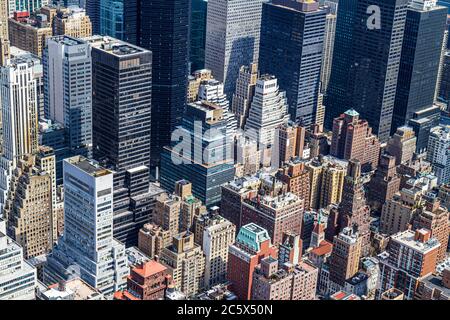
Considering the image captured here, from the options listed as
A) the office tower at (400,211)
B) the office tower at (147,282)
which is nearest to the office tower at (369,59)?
the office tower at (400,211)

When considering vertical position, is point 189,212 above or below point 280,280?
below

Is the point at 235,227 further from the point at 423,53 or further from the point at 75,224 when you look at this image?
the point at 423,53

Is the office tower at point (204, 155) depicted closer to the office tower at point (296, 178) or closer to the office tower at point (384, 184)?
the office tower at point (296, 178)

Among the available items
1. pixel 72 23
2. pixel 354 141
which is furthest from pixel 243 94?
pixel 72 23

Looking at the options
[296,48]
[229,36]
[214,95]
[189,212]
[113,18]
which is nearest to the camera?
[189,212]

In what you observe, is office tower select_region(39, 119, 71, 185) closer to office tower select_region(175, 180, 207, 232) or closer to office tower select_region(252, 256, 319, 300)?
office tower select_region(175, 180, 207, 232)

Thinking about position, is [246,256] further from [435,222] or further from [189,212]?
[435,222]

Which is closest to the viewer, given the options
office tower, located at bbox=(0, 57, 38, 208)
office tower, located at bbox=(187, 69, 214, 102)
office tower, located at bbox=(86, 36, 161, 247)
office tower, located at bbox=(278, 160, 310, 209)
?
office tower, located at bbox=(86, 36, 161, 247)

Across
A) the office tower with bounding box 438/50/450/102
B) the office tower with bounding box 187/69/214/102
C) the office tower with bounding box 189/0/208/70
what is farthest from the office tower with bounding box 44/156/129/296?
the office tower with bounding box 438/50/450/102
